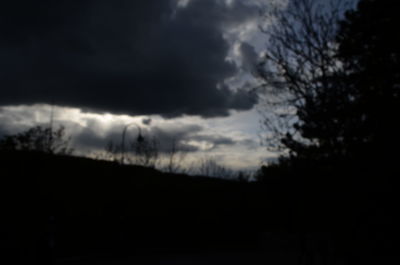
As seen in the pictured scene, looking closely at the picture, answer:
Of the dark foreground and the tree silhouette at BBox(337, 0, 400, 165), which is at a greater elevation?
the tree silhouette at BBox(337, 0, 400, 165)

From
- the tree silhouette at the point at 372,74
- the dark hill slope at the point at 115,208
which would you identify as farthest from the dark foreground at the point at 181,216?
the tree silhouette at the point at 372,74

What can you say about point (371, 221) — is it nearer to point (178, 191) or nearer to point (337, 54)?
point (337, 54)

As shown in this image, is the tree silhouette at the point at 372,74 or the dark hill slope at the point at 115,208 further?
the dark hill slope at the point at 115,208

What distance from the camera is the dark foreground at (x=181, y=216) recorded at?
10.7m

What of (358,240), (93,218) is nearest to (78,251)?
(93,218)

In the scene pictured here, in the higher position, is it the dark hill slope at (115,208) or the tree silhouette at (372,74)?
the tree silhouette at (372,74)

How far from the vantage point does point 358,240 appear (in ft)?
32.6

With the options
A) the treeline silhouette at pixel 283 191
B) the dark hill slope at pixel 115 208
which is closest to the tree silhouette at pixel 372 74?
the treeline silhouette at pixel 283 191

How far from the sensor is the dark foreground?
35.2 feet

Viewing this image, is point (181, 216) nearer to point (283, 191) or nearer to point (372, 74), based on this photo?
point (283, 191)

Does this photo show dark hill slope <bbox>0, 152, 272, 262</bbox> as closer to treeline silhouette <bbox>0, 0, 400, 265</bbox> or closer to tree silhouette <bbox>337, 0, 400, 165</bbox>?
treeline silhouette <bbox>0, 0, 400, 265</bbox>

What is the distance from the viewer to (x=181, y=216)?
837 inches

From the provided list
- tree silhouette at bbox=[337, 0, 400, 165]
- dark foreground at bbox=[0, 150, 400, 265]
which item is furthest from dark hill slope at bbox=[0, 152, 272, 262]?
tree silhouette at bbox=[337, 0, 400, 165]

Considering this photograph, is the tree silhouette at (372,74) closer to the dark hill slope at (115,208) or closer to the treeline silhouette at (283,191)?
the treeline silhouette at (283,191)
